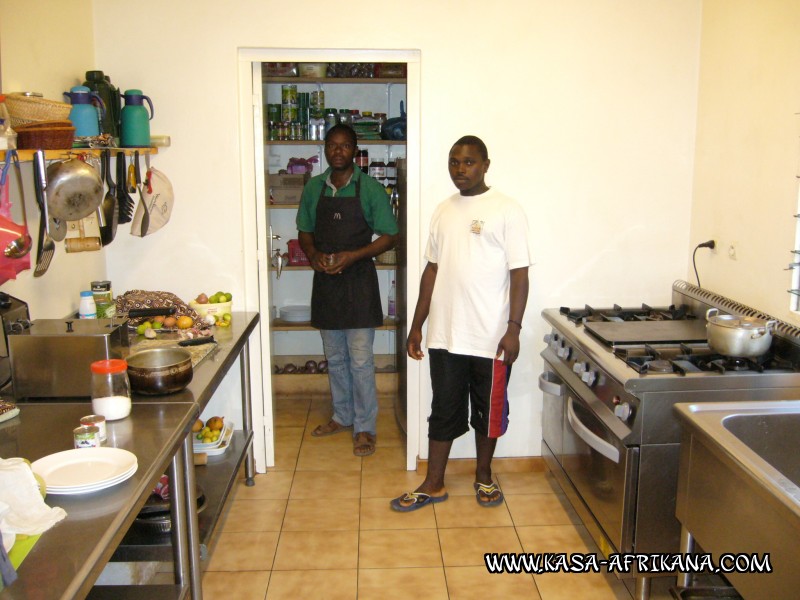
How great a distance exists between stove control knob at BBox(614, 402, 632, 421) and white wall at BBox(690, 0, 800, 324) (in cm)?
70

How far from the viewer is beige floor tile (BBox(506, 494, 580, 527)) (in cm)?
314

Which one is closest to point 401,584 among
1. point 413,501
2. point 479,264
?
point 413,501

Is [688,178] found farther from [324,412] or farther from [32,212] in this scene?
[32,212]

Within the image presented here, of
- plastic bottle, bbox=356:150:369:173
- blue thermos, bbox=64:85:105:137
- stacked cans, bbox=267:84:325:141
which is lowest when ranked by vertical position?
plastic bottle, bbox=356:150:369:173

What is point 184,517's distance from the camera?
2.08 m

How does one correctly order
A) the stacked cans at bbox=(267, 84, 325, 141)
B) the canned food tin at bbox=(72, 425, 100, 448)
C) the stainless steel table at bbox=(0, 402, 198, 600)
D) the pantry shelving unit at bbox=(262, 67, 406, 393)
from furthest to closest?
the pantry shelving unit at bbox=(262, 67, 406, 393) → the stacked cans at bbox=(267, 84, 325, 141) → the canned food tin at bbox=(72, 425, 100, 448) → the stainless steel table at bbox=(0, 402, 198, 600)

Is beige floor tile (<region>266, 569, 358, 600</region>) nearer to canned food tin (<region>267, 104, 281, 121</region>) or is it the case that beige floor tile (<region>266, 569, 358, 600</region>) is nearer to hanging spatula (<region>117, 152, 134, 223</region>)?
hanging spatula (<region>117, 152, 134, 223</region>)

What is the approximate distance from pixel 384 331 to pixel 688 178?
232cm

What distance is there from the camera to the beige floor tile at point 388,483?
3410mm

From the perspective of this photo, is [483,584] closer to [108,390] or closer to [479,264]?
[479,264]

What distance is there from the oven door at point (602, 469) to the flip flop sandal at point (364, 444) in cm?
118

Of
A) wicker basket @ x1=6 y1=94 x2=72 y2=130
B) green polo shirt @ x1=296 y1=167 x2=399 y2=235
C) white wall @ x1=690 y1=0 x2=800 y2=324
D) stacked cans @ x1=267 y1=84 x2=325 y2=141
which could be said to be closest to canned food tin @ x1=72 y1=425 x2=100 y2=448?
wicker basket @ x1=6 y1=94 x2=72 y2=130

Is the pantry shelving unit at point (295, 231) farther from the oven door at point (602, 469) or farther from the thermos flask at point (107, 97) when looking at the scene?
the oven door at point (602, 469)

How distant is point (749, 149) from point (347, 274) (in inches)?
75.4
